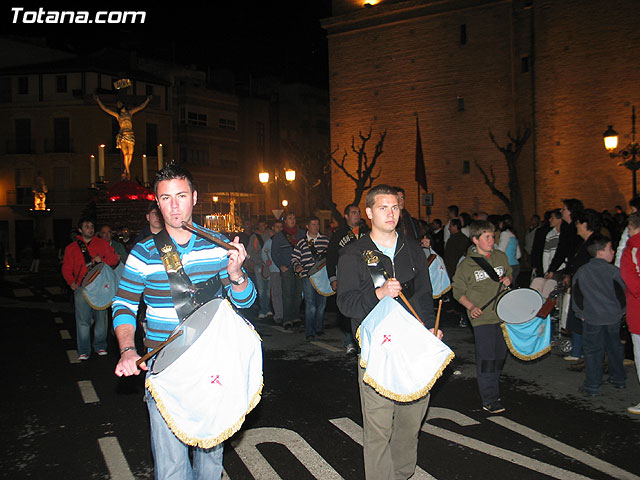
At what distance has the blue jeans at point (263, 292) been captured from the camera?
1365cm

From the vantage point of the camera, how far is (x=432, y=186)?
35125mm

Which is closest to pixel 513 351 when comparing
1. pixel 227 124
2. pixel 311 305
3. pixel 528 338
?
pixel 528 338

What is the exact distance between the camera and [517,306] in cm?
644

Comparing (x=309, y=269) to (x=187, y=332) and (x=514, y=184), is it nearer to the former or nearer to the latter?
(x=187, y=332)

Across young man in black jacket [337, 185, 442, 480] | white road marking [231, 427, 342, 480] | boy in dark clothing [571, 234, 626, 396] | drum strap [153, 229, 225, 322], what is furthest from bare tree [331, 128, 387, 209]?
drum strap [153, 229, 225, 322]

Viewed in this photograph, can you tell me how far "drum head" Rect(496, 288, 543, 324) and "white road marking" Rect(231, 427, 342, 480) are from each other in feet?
7.73

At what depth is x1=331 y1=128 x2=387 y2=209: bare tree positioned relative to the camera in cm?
3512

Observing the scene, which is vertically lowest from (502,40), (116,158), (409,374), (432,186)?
(409,374)

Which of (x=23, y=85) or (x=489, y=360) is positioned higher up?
(x=23, y=85)

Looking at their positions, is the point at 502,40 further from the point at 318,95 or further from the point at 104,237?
the point at 318,95

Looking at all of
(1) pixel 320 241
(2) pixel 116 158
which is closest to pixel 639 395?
(1) pixel 320 241

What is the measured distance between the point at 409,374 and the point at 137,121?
5176 centimetres

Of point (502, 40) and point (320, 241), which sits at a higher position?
point (502, 40)

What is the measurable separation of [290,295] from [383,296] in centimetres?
843
